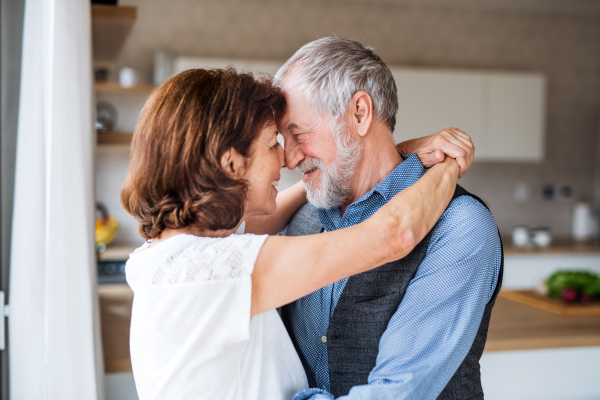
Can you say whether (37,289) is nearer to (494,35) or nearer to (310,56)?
(310,56)

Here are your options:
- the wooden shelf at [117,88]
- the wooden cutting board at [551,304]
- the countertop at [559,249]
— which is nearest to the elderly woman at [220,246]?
the wooden cutting board at [551,304]

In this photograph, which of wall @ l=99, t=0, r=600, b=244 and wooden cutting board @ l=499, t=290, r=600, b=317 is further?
wall @ l=99, t=0, r=600, b=244

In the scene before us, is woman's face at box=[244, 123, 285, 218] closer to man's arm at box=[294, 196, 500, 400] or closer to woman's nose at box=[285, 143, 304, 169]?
woman's nose at box=[285, 143, 304, 169]

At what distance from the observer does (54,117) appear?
1250mm

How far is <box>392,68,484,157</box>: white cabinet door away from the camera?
157 inches

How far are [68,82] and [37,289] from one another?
1.73ft

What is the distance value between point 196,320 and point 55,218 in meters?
0.60

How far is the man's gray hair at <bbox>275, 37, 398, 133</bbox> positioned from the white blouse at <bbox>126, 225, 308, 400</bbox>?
17.4 inches

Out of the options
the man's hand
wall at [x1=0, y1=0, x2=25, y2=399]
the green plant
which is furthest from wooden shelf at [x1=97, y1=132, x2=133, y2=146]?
the green plant

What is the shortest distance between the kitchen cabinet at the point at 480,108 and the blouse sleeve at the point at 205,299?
325cm

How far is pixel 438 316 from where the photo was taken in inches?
40.4

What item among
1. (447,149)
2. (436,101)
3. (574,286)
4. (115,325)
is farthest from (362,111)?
(436,101)

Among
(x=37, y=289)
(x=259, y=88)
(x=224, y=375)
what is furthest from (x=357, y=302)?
(x=37, y=289)

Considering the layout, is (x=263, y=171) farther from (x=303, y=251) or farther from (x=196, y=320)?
(x=196, y=320)
